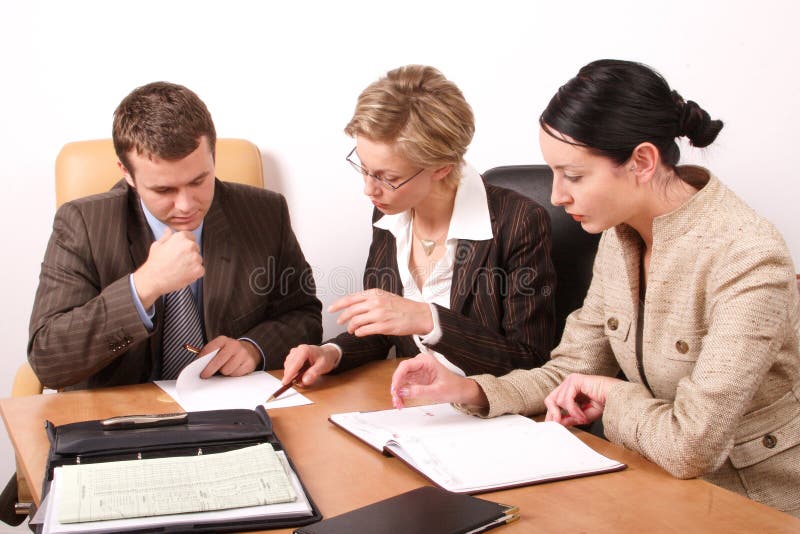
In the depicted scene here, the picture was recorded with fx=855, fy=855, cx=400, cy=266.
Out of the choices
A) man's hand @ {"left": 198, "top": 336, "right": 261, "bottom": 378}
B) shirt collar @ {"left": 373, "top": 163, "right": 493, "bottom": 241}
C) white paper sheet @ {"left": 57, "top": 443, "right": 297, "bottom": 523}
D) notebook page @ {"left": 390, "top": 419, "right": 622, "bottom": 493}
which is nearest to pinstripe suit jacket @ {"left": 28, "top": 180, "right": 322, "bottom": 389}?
man's hand @ {"left": 198, "top": 336, "right": 261, "bottom": 378}

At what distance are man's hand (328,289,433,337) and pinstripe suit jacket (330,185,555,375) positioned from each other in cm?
17

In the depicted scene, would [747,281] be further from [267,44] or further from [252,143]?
[267,44]

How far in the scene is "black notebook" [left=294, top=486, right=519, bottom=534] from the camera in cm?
102

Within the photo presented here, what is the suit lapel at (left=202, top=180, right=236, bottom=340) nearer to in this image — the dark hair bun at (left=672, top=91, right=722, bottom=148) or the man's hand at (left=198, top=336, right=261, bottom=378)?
the man's hand at (left=198, top=336, right=261, bottom=378)

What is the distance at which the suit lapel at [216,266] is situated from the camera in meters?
2.01

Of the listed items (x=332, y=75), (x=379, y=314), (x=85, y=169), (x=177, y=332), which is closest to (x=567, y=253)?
(x=379, y=314)

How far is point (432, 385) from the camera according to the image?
1.49 m

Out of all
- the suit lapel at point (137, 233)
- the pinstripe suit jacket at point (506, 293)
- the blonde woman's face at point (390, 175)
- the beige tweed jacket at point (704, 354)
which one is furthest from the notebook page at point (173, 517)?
the blonde woman's face at point (390, 175)

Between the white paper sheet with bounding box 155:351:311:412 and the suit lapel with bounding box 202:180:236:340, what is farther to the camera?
the suit lapel with bounding box 202:180:236:340

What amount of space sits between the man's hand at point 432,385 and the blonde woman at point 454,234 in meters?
0.26

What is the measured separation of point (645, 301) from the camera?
59.0 inches

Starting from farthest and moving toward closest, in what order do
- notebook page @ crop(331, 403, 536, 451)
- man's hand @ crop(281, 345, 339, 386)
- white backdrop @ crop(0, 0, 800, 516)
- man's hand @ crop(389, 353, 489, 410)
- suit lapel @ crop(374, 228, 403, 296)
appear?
white backdrop @ crop(0, 0, 800, 516) → suit lapel @ crop(374, 228, 403, 296) → man's hand @ crop(281, 345, 339, 386) → man's hand @ crop(389, 353, 489, 410) → notebook page @ crop(331, 403, 536, 451)

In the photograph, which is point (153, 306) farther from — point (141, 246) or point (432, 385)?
point (432, 385)

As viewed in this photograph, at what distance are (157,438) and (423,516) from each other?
0.46 meters
